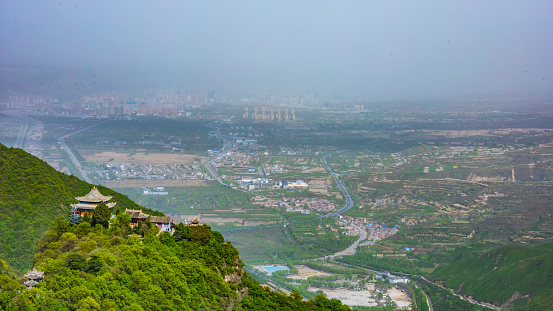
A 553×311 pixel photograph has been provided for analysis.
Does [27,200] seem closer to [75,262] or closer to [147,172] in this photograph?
[75,262]

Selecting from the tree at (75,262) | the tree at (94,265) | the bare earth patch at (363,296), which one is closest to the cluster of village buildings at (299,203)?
the bare earth patch at (363,296)

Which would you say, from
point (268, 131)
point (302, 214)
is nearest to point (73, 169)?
point (302, 214)

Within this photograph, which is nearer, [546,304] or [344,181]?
[546,304]

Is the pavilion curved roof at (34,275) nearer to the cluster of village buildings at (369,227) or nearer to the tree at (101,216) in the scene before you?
the tree at (101,216)

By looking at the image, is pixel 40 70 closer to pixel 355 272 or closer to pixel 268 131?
pixel 268 131

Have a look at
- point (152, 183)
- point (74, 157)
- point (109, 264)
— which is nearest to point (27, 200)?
point (109, 264)

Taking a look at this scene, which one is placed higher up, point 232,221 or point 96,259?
point 96,259
